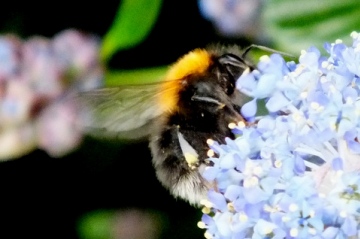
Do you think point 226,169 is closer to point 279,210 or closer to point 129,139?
point 279,210

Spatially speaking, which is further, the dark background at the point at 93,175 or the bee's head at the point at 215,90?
the dark background at the point at 93,175

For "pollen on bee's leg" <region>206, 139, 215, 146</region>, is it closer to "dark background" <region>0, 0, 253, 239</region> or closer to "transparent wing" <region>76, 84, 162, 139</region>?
"transparent wing" <region>76, 84, 162, 139</region>

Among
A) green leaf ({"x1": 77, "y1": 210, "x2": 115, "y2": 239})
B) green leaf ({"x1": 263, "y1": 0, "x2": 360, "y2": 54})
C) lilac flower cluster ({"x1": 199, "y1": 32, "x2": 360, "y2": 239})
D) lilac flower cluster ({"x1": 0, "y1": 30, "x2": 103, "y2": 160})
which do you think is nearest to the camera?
lilac flower cluster ({"x1": 199, "y1": 32, "x2": 360, "y2": 239})

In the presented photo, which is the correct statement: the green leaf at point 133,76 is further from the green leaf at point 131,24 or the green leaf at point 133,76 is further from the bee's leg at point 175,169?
the bee's leg at point 175,169

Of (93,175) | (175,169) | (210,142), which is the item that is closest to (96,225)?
(93,175)

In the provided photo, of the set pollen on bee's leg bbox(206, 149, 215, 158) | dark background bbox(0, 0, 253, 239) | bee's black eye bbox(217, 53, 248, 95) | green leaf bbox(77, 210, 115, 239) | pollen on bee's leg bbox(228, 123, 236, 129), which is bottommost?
green leaf bbox(77, 210, 115, 239)

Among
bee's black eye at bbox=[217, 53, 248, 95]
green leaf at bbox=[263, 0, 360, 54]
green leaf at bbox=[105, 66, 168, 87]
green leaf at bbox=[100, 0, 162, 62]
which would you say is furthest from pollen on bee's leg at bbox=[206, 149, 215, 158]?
green leaf at bbox=[100, 0, 162, 62]

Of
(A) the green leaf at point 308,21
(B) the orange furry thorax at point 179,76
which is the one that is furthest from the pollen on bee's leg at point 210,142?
(A) the green leaf at point 308,21

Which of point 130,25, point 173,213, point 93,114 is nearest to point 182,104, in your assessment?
point 93,114
